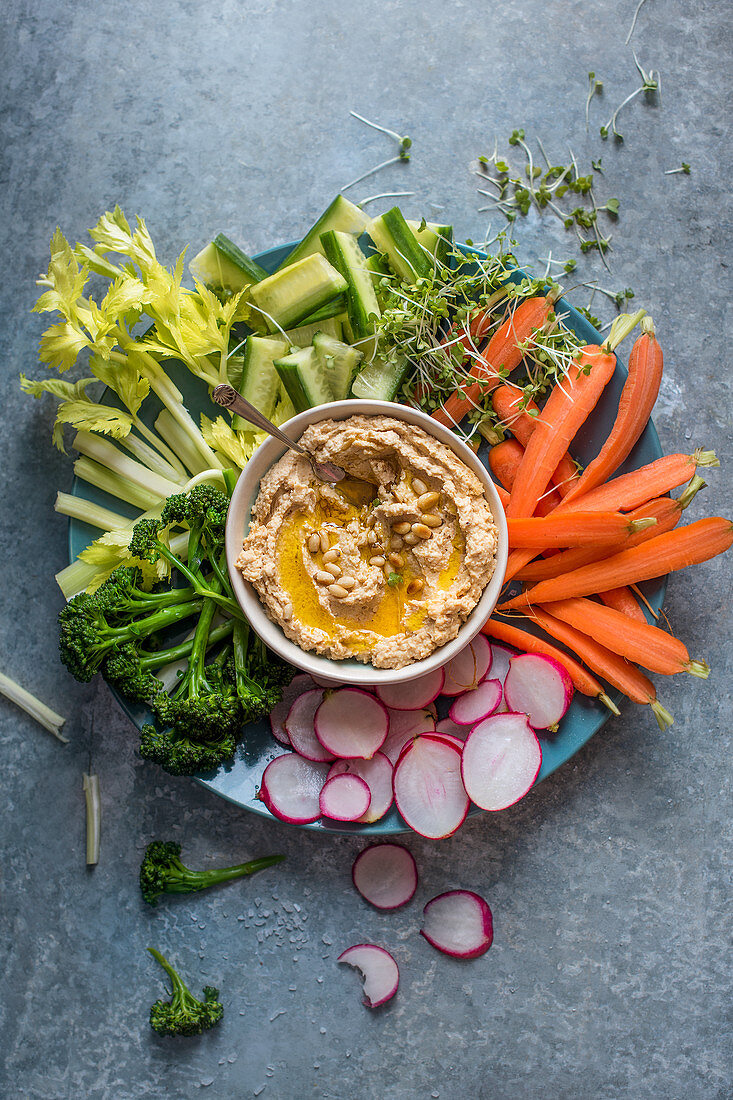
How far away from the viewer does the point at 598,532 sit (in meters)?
2.88

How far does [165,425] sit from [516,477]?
4.72ft

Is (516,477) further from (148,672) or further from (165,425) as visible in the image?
(148,672)

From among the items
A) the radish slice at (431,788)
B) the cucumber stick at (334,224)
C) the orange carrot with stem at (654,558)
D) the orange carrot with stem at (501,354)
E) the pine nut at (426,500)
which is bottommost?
the radish slice at (431,788)

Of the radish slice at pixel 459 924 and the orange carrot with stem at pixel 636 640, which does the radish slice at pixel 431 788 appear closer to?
the radish slice at pixel 459 924

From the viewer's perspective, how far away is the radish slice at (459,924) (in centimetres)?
317

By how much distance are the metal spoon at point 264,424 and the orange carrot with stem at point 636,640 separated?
0.98 meters

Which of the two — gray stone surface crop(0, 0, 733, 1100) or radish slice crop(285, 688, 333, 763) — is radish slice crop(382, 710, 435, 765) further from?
gray stone surface crop(0, 0, 733, 1100)

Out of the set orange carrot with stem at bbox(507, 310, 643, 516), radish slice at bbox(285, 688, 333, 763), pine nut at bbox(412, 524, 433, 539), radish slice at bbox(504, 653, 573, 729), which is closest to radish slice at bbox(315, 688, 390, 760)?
radish slice at bbox(285, 688, 333, 763)

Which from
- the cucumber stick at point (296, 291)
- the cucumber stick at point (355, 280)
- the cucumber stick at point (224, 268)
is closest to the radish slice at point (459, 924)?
the cucumber stick at point (355, 280)

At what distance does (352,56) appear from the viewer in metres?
3.45

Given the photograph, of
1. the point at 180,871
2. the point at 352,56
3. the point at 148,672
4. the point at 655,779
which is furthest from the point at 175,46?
the point at 655,779

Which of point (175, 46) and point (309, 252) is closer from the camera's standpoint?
point (309, 252)

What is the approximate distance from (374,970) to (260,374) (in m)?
2.49

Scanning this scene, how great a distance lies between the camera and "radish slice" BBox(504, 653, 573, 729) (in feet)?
9.52
